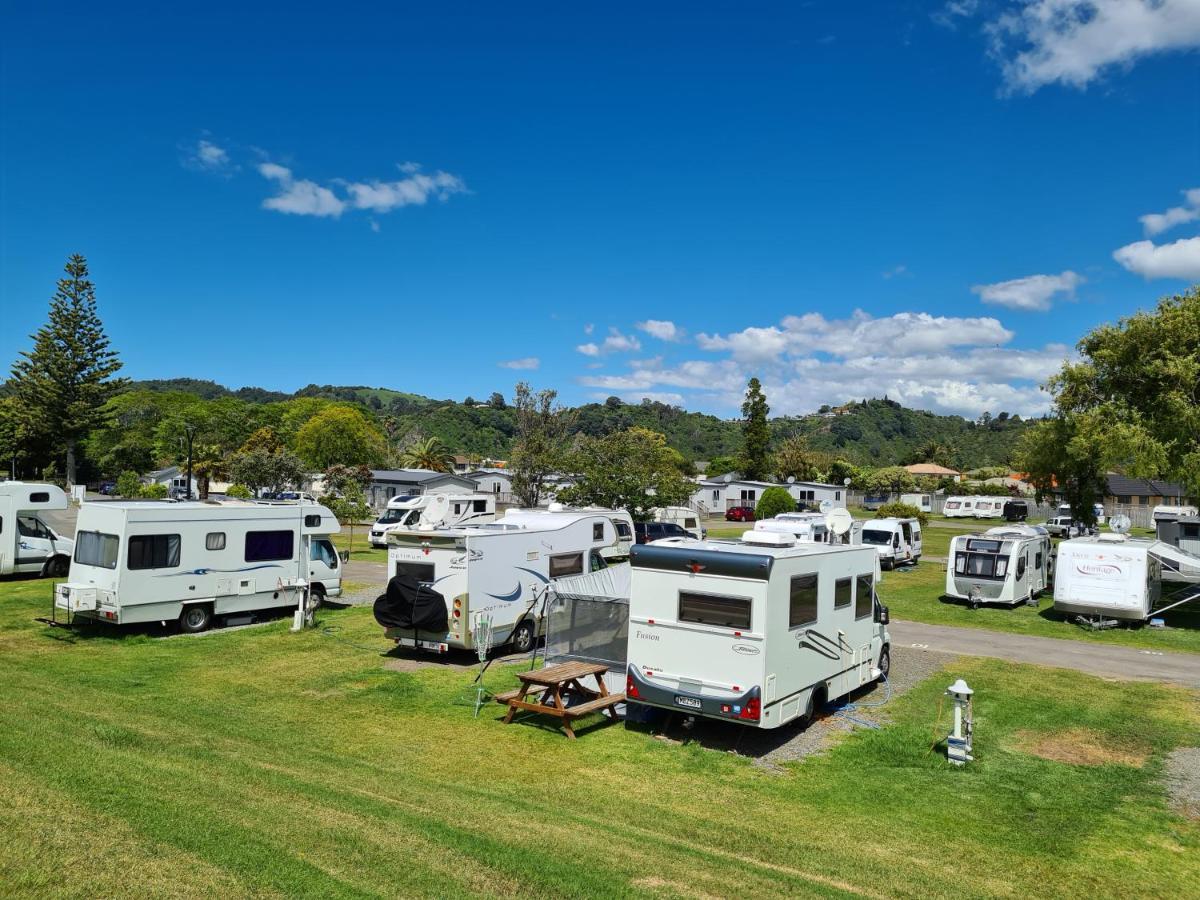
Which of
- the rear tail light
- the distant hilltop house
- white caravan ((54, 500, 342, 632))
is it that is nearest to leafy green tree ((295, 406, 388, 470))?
white caravan ((54, 500, 342, 632))

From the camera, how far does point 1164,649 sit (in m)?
18.2

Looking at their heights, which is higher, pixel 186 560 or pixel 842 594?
pixel 842 594

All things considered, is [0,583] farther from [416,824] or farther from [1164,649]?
[1164,649]

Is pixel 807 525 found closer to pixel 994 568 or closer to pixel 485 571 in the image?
pixel 994 568

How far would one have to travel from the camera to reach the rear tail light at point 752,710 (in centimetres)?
985

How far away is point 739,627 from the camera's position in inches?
396

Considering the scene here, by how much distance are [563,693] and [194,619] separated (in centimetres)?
905

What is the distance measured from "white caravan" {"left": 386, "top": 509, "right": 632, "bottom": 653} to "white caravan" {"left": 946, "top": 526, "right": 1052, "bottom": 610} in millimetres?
13115

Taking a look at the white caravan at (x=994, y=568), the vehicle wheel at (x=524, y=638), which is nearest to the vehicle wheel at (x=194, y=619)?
the vehicle wheel at (x=524, y=638)

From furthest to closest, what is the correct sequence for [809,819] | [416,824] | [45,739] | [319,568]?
[319,568] → [809,819] → [45,739] → [416,824]

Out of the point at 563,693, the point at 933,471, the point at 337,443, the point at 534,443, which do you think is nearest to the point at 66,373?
the point at 337,443

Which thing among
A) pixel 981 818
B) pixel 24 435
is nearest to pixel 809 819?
pixel 981 818

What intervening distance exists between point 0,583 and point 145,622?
29.9 feet

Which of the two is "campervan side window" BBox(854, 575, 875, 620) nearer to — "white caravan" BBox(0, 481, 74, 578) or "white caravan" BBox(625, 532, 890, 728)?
"white caravan" BBox(625, 532, 890, 728)
